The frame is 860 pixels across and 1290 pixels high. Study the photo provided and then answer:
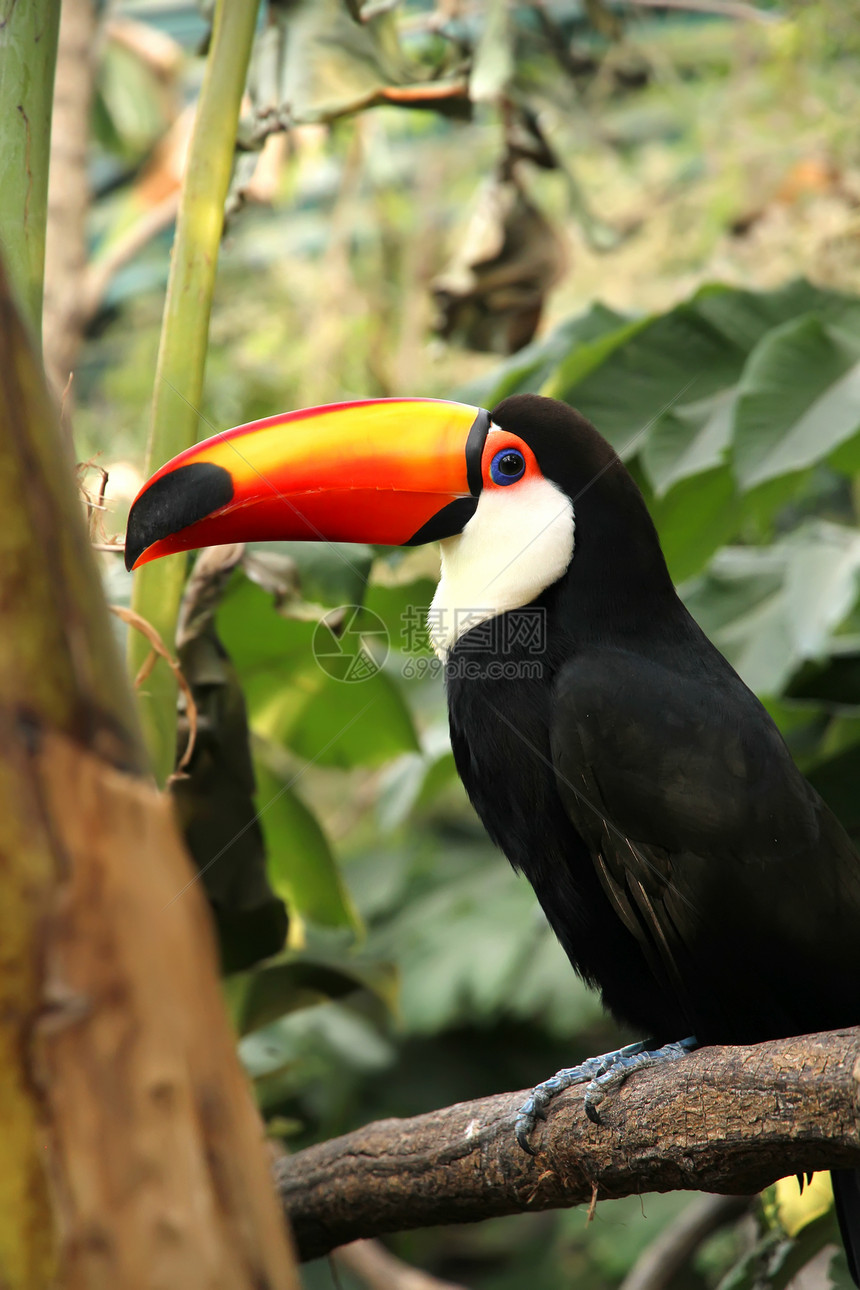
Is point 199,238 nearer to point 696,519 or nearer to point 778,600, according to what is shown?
point 696,519

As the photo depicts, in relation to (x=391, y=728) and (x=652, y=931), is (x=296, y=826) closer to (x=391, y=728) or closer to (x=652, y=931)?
(x=391, y=728)

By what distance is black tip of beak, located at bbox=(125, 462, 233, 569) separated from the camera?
1567mm

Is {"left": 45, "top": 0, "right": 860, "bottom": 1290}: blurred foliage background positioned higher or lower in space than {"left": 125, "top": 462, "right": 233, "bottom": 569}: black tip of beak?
lower

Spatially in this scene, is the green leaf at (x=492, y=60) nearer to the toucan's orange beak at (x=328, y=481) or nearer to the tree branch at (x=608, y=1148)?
the toucan's orange beak at (x=328, y=481)

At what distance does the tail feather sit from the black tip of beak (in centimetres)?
131

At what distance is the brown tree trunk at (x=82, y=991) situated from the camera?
0.66 metres

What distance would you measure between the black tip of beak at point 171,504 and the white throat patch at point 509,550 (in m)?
0.42

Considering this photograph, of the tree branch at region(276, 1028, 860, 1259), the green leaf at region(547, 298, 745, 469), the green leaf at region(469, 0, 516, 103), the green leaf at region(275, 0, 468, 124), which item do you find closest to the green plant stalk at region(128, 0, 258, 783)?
the green leaf at region(275, 0, 468, 124)

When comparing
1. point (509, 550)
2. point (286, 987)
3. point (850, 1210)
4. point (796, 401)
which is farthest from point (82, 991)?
point (796, 401)

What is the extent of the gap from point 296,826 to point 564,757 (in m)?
1.13

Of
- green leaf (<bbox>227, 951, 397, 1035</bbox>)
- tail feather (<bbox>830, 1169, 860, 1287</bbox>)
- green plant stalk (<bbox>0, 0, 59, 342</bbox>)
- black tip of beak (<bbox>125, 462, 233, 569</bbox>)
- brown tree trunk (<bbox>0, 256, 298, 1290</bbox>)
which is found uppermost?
green plant stalk (<bbox>0, 0, 59, 342</bbox>)

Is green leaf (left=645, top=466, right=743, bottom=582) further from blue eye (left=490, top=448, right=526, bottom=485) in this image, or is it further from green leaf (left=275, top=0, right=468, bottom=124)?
green leaf (left=275, top=0, right=468, bottom=124)

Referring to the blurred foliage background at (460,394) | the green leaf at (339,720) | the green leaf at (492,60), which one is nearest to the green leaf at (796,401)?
the blurred foliage background at (460,394)

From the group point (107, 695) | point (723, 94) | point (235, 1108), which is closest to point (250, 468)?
point (107, 695)
